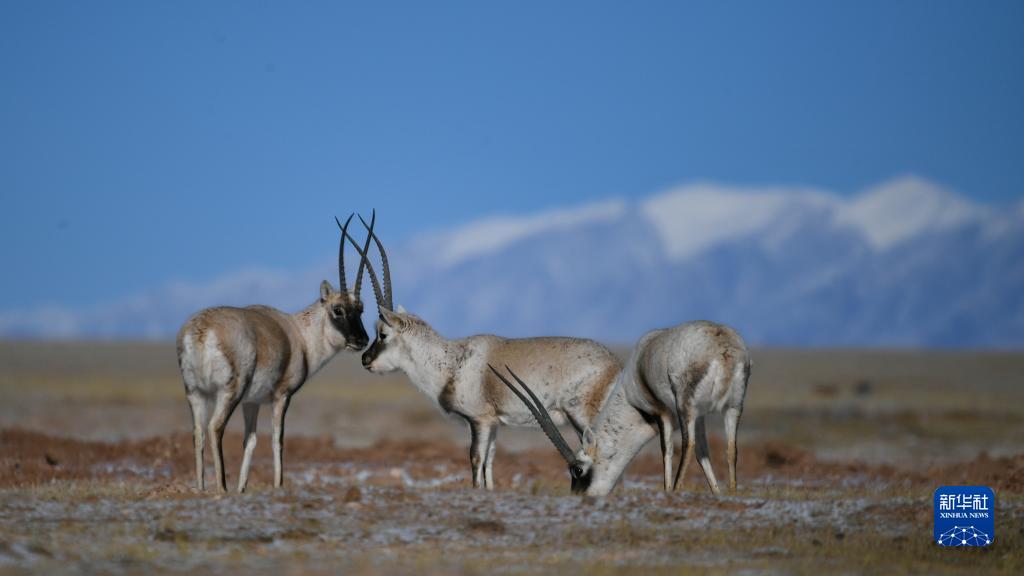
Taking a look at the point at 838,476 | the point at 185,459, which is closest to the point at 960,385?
the point at 838,476

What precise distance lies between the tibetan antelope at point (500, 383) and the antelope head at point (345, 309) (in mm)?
1237

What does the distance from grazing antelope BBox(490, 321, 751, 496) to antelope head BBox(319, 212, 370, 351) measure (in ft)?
9.12

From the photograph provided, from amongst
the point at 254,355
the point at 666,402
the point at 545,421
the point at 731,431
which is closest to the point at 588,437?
the point at 545,421

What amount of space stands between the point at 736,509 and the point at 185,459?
13396mm

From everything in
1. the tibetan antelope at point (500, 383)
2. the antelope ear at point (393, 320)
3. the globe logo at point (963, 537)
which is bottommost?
the globe logo at point (963, 537)

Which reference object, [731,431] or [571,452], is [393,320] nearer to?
[571,452]

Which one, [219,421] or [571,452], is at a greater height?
[219,421]

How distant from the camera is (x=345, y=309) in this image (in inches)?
763

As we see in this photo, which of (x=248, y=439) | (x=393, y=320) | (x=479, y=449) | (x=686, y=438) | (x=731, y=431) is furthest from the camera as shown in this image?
(x=393, y=320)

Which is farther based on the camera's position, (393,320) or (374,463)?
(374,463)

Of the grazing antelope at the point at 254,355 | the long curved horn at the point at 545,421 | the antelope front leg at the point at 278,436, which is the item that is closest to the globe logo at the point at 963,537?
the long curved horn at the point at 545,421

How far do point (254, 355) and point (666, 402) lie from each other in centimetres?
533

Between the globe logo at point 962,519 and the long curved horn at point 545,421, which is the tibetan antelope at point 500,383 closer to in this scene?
the long curved horn at point 545,421

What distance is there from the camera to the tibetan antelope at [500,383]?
58.1ft
